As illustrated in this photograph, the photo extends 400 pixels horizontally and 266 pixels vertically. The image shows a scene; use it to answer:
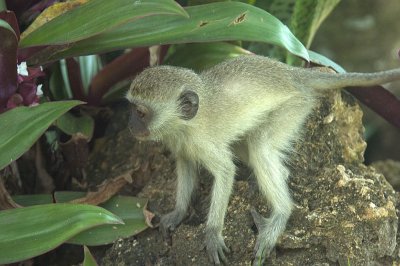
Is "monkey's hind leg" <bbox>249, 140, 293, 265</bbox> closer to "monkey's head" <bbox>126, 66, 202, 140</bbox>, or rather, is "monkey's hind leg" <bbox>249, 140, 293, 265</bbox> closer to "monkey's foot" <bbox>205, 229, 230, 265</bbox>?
"monkey's foot" <bbox>205, 229, 230, 265</bbox>

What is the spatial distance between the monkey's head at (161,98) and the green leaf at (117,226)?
0.33m

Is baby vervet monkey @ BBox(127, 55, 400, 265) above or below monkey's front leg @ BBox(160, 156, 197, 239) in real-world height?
above

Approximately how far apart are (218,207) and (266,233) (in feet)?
0.74

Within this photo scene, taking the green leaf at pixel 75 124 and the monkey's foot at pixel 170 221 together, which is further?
the green leaf at pixel 75 124

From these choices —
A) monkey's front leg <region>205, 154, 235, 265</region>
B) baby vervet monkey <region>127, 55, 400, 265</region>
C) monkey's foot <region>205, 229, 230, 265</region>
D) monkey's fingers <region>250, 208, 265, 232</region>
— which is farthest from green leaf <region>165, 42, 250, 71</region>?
monkey's foot <region>205, 229, 230, 265</region>

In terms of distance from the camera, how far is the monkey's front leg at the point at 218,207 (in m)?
2.68

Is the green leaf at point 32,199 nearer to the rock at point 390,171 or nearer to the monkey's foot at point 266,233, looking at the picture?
the monkey's foot at point 266,233

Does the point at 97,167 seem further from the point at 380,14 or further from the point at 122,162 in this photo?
the point at 380,14

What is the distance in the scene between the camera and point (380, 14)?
5898 millimetres

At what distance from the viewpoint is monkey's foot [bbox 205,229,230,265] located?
267cm

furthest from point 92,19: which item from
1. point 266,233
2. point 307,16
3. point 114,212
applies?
point 307,16

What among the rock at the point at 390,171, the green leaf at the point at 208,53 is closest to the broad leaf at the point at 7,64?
the green leaf at the point at 208,53

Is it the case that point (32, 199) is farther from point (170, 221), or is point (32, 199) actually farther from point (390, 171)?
point (390, 171)

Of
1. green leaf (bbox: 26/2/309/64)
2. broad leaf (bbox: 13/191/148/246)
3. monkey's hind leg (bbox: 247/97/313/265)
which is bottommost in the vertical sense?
broad leaf (bbox: 13/191/148/246)
